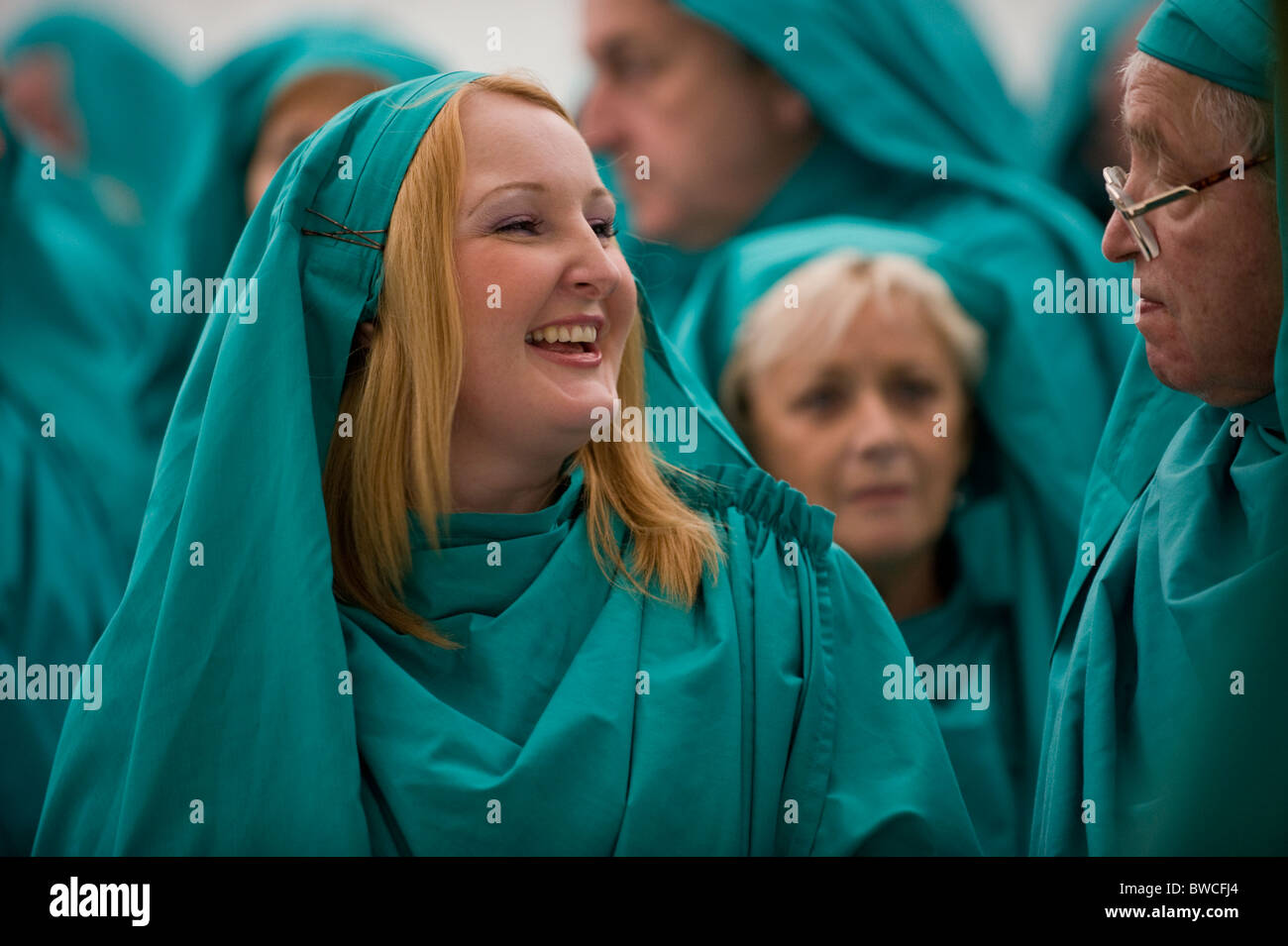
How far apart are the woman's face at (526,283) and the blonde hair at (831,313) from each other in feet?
3.11

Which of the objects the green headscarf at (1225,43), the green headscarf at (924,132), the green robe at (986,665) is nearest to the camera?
the green headscarf at (1225,43)

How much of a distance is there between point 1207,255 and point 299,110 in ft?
6.49

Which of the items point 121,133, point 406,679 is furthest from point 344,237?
point 121,133

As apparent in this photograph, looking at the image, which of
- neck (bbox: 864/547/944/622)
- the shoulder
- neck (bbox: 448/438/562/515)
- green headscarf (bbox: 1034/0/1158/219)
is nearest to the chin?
the shoulder

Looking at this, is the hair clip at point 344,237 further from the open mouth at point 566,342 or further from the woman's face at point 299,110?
the woman's face at point 299,110

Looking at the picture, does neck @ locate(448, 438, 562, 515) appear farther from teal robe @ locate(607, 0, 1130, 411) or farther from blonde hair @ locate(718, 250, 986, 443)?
teal robe @ locate(607, 0, 1130, 411)

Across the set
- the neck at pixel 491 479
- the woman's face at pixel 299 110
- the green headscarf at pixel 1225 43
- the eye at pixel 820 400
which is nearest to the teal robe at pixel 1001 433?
the eye at pixel 820 400

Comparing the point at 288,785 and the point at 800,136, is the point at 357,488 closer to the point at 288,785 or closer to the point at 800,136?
the point at 288,785

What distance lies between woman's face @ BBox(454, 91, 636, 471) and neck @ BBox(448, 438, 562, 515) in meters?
0.02

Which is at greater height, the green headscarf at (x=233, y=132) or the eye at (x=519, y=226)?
the green headscarf at (x=233, y=132)

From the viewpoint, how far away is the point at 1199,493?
1.62 meters

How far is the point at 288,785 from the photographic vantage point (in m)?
1.60

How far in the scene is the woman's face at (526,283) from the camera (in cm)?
167
